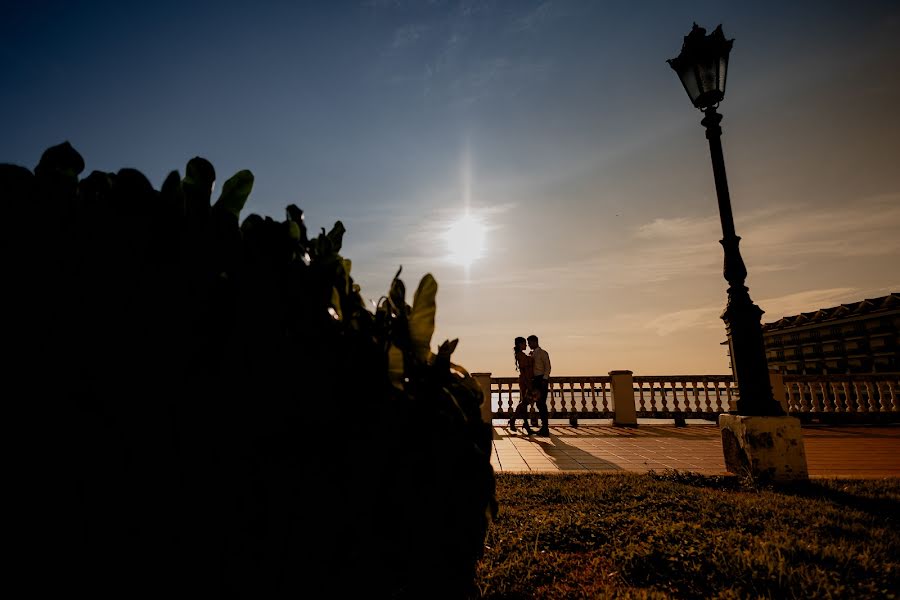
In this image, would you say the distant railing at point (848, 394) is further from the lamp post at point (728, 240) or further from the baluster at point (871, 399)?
the lamp post at point (728, 240)

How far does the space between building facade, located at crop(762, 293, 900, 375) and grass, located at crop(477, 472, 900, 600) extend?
21469mm

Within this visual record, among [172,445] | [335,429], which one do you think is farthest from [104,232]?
[335,429]

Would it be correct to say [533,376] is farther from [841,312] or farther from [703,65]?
[841,312]

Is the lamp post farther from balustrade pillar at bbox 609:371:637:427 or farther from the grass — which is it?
balustrade pillar at bbox 609:371:637:427

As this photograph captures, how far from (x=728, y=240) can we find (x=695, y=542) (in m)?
3.87

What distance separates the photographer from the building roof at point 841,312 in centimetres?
2295

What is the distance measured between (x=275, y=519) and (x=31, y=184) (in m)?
0.91

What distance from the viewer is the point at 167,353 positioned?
0.91 metres

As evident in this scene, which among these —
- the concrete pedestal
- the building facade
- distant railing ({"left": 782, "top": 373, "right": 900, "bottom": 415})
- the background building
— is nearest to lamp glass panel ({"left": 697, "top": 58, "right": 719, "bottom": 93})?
the concrete pedestal

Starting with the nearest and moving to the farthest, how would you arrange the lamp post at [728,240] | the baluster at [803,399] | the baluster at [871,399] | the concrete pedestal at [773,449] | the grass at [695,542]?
the grass at [695,542] → the concrete pedestal at [773,449] → the lamp post at [728,240] → the baluster at [871,399] → the baluster at [803,399]

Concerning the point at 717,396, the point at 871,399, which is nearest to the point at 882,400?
the point at 871,399

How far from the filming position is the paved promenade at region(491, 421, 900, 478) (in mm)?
5906

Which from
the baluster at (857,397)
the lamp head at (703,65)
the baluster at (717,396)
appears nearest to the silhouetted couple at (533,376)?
the lamp head at (703,65)

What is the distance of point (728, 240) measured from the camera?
5223mm
